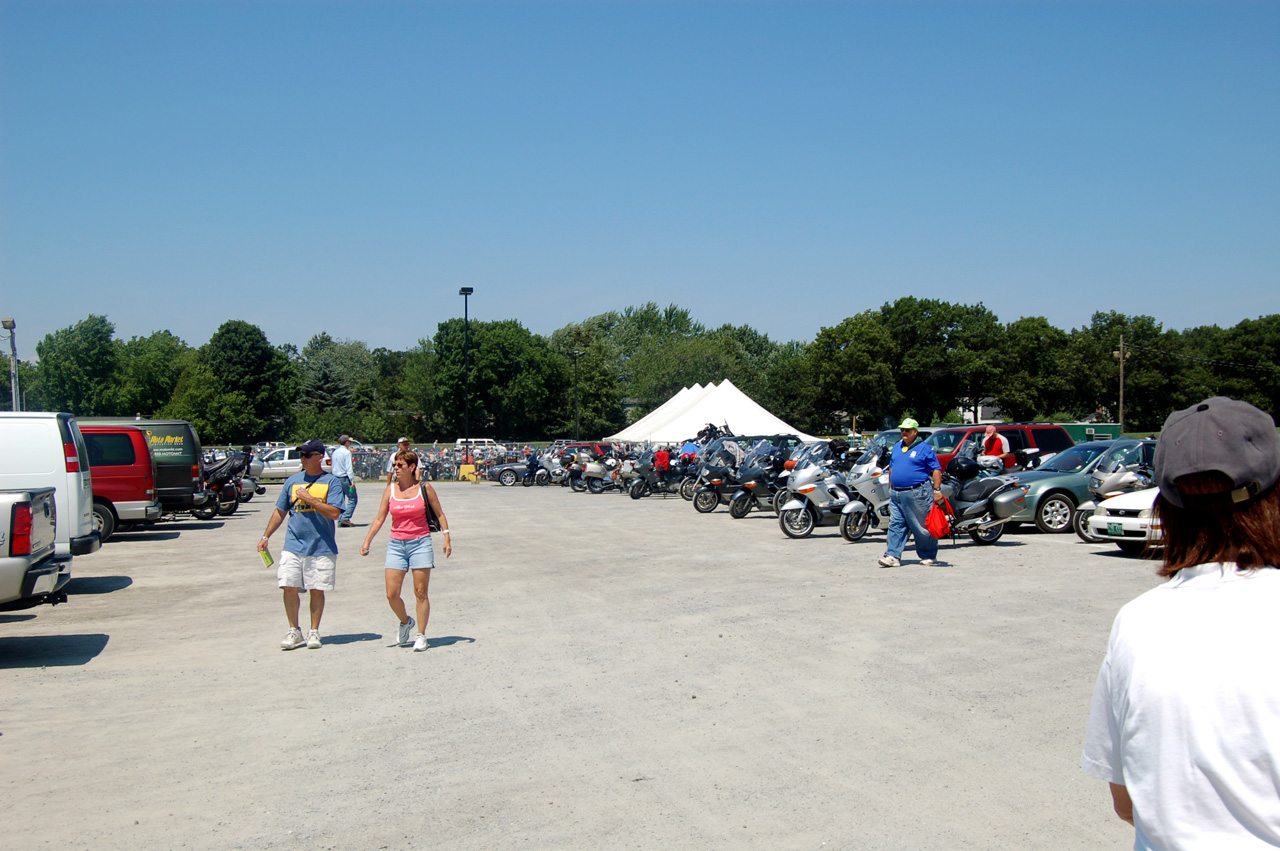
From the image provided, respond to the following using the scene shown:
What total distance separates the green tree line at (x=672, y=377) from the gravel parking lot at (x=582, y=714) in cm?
5681

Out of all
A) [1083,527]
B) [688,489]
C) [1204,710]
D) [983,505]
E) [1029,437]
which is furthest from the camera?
[688,489]

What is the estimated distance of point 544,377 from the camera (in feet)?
288

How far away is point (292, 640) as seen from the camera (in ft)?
27.7

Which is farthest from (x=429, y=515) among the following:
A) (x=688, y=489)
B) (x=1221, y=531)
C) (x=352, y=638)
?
(x=688, y=489)

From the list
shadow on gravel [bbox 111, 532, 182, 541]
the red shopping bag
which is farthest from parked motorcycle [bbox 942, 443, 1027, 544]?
shadow on gravel [bbox 111, 532, 182, 541]

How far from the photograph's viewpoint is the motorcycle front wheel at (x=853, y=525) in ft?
51.0

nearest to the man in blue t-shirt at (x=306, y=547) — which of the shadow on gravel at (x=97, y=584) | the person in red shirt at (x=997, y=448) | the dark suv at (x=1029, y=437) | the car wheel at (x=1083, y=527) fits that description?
the shadow on gravel at (x=97, y=584)

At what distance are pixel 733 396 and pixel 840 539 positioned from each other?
99.5ft

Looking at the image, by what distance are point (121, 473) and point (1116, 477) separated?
17535 mm

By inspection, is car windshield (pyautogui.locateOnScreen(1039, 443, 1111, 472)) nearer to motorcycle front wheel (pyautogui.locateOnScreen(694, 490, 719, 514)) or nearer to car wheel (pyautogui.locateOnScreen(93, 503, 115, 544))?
motorcycle front wheel (pyautogui.locateOnScreen(694, 490, 719, 514))

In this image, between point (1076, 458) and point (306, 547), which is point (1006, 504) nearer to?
point (1076, 458)

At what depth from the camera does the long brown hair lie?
1812mm

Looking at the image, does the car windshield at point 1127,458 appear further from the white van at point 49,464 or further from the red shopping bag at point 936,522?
the white van at point 49,464

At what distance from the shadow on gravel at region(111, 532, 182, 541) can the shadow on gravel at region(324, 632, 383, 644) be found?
1198cm
